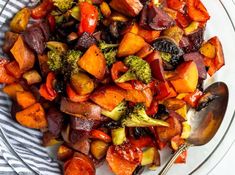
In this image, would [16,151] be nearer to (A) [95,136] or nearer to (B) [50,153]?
(B) [50,153]

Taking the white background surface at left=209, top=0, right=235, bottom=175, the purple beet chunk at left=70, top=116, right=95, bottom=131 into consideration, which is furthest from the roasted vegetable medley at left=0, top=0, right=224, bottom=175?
the white background surface at left=209, top=0, right=235, bottom=175

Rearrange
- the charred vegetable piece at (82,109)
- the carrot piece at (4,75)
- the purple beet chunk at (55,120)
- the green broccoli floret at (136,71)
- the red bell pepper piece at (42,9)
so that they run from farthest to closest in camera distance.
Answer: the red bell pepper piece at (42,9)
the carrot piece at (4,75)
the purple beet chunk at (55,120)
the charred vegetable piece at (82,109)
the green broccoli floret at (136,71)

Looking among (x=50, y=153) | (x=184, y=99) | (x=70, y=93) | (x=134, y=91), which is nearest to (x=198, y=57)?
(x=184, y=99)

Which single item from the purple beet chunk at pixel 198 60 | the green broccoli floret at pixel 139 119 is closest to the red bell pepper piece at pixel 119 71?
the green broccoli floret at pixel 139 119

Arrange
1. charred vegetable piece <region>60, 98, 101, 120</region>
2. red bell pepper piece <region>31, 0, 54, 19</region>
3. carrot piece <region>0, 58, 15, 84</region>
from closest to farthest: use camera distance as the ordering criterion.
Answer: charred vegetable piece <region>60, 98, 101, 120</region> < carrot piece <region>0, 58, 15, 84</region> < red bell pepper piece <region>31, 0, 54, 19</region>

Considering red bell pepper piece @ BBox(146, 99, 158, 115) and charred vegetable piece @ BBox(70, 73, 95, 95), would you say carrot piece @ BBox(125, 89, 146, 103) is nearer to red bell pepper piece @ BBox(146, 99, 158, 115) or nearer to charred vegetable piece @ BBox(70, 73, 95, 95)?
red bell pepper piece @ BBox(146, 99, 158, 115)

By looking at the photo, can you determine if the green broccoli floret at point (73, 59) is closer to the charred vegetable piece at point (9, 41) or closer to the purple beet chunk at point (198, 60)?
the charred vegetable piece at point (9, 41)

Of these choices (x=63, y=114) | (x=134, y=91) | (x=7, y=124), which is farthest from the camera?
(x=7, y=124)
